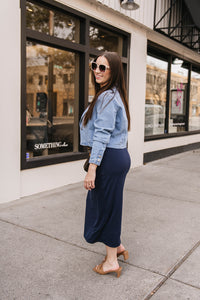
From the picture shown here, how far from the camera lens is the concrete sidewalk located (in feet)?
8.25

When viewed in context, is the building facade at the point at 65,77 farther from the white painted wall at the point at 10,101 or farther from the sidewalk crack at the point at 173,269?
the sidewalk crack at the point at 173,269

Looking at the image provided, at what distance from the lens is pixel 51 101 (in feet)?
19.4

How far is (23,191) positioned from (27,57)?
2173 millimetres

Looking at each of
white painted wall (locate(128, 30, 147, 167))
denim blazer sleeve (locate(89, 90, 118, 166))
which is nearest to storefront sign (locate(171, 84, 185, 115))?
white painted wall (locate(128, 30, 147, 167))

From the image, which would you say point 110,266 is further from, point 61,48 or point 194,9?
point 194,9

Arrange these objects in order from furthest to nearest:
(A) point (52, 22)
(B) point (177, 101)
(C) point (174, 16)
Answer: (B) point (177, 101) → (C) point (174, 16) → (A) point (52, 22)

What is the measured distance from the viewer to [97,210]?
2678mm

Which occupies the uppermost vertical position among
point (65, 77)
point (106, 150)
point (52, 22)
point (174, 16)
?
point (174, 16)

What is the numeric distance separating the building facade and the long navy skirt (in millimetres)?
2343

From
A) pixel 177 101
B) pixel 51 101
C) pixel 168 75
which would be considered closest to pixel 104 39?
pixel 51 101

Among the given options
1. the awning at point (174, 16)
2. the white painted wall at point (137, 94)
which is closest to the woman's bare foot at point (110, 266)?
the white painted wall at point (137, 94)

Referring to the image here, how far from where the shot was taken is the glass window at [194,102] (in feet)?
38.3

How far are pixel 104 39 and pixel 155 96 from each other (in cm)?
291

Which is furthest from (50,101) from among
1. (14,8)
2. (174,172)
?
(174,172)
